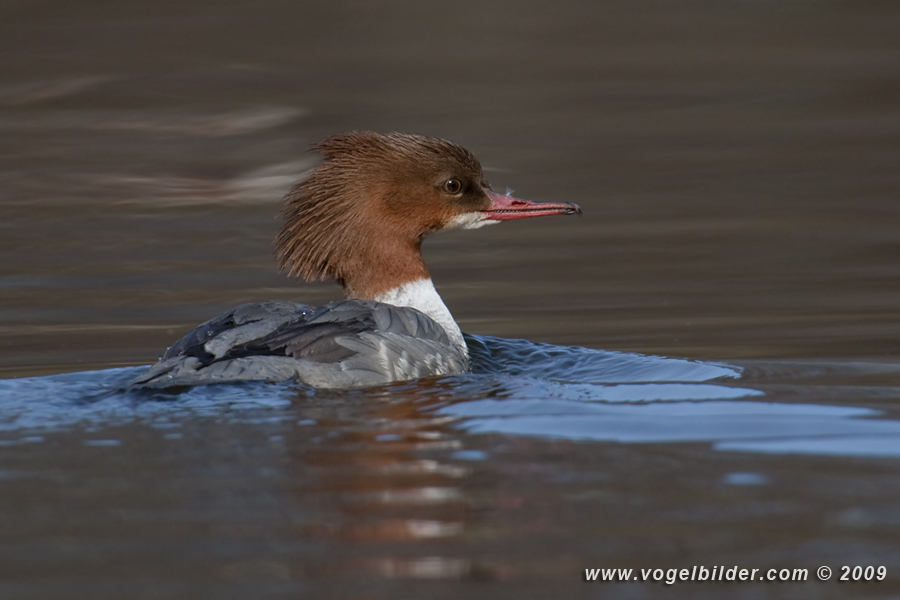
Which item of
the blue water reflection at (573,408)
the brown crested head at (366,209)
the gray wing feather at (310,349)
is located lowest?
the blue water reflection at (573,408)

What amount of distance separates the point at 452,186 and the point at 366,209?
52cm

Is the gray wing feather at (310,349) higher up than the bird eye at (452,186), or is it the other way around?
the bird eye at (452,186)

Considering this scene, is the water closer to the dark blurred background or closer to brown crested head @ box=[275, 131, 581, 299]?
the dark blurred background

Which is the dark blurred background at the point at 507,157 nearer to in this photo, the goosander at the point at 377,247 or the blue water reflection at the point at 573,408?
the goosander at the point at 377,247

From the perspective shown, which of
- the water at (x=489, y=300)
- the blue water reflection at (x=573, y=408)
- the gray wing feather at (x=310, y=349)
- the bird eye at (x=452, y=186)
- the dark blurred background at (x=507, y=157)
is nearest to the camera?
the water at (x=489, y=300)

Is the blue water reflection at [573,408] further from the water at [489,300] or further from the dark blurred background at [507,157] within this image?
the dark blurred background at [507,157]

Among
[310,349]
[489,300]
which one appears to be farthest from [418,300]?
[489,300]

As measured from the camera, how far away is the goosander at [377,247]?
5.49m

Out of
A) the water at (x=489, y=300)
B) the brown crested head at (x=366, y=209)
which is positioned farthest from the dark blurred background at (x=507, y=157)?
the brown crested head at (x=366, y=209)

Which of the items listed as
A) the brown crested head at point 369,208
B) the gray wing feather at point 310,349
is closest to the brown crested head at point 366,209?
the brown crested head at point 369,208

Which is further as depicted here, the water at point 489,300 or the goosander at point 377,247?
the goosander at point 377,247

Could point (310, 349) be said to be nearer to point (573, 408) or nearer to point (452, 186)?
point (573, 408)

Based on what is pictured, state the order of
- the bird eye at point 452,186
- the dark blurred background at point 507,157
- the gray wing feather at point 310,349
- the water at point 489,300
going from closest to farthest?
1. the water at point 489,300
2. the gray wing feather at point 310,349
3. the bird eye at point 452,186
4. the dark blurred background at point 507,157

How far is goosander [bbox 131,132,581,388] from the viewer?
5.49 metres
